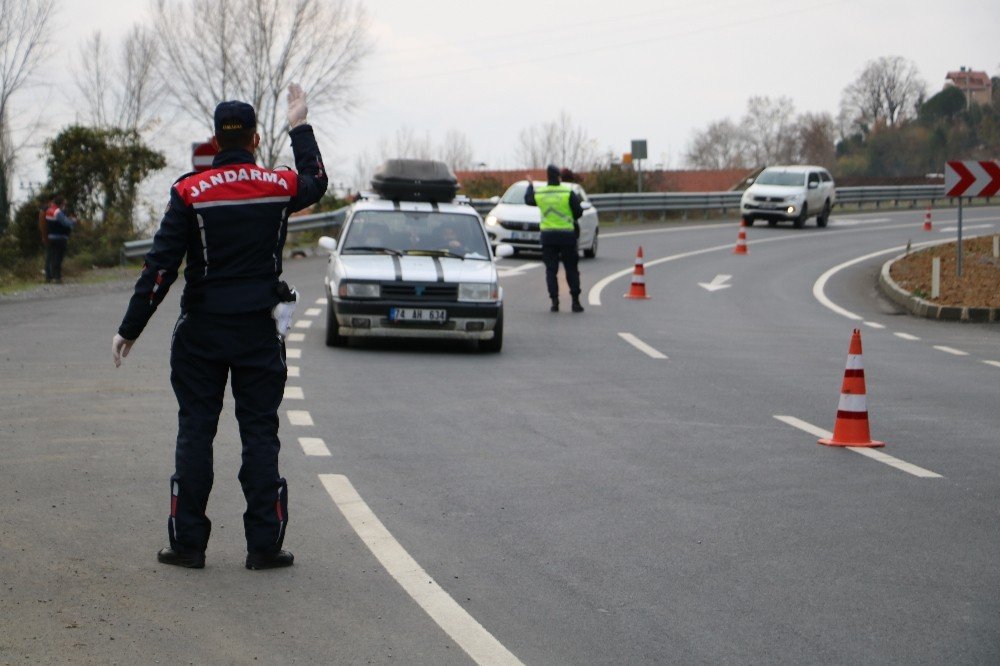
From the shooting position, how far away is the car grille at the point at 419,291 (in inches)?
616

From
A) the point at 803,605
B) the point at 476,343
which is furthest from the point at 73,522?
the point at 476,343

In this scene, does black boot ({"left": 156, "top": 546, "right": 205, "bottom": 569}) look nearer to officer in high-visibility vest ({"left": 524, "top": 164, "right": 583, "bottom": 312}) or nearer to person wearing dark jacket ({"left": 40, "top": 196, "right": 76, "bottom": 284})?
officer in high-visibility vest ({"left": 524, "top": 164, "right": 583, "bottom": 312})

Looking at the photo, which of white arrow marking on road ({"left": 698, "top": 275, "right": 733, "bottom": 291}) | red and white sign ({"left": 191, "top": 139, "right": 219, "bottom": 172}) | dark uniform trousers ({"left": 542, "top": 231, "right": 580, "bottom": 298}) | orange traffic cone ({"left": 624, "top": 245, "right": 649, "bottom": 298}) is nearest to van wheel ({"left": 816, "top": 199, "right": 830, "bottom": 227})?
white arrow marking on road ({"left": 698, "top": 275, "right": 733, "bottom": 291})

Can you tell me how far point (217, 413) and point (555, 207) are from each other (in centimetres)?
1407

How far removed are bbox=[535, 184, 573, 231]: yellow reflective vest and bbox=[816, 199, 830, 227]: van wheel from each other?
26986 mm

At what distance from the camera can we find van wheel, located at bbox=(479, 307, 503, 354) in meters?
15.8

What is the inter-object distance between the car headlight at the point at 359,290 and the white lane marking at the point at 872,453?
17.7ft

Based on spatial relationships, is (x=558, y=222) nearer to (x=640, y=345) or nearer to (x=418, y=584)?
(x=640, y=345)

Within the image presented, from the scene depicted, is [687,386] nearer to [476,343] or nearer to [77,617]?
[476,343]

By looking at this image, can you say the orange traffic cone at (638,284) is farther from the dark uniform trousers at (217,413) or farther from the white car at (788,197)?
the white car at (788,197)

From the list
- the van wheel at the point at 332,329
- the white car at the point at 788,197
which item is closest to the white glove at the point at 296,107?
the van wheel at the point at 332,329

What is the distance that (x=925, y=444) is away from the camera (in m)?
10.2

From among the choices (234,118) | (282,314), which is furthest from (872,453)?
(234,118)

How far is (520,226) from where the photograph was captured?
31109 mm
